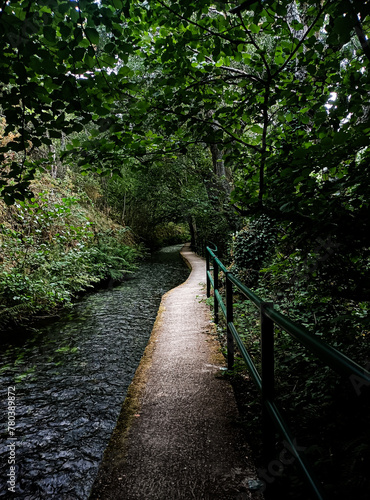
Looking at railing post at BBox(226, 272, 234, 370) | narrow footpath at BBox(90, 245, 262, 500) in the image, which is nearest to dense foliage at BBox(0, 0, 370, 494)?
railing post at BBox(226, 272, 234, 370)

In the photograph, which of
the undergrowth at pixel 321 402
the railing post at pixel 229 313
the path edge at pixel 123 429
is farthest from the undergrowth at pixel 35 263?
the undergrowth at pixel 321 402

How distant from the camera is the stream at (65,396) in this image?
102 inches

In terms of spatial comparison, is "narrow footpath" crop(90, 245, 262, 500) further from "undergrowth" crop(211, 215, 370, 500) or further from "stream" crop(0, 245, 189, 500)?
"stream" crop(0, 245, 189, 500)

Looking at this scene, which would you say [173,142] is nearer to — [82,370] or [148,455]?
[148,455]

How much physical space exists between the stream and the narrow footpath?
48 cm

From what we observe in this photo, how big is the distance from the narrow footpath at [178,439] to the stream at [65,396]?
483 mm

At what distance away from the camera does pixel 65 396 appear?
3.83 meters

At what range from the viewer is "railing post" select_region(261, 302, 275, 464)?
177 centimetres

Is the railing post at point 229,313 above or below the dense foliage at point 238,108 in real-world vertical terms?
below

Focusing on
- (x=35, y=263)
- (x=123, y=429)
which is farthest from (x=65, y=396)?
(x=35, y=263)

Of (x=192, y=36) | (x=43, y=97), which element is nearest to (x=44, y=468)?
(x=43, y=97)

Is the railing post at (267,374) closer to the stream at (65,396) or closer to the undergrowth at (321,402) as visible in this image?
the undergrowth at (321,402)

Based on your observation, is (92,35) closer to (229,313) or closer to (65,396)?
(229,313)

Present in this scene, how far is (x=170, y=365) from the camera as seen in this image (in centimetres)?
382
